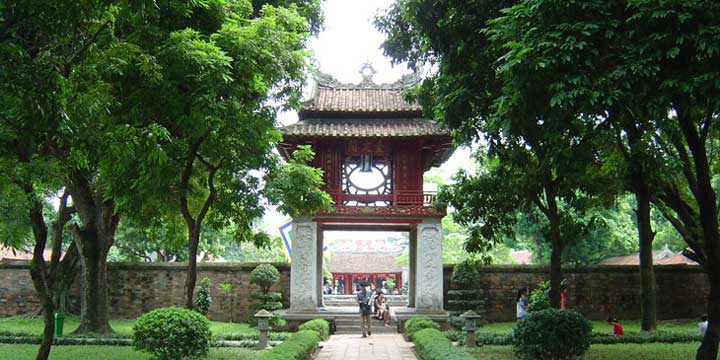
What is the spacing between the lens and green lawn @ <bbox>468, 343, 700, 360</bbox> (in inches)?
421

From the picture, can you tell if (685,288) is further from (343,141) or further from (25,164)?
(25,164)

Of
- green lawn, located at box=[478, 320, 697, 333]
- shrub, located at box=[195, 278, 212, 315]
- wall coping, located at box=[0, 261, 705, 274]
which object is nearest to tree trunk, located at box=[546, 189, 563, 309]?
green lawn, located at box=[478, 320, 697, 333]

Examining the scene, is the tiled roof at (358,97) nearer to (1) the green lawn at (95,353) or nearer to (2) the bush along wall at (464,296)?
(2) the bush along wall at (464,296)

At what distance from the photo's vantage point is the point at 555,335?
885 centimetres

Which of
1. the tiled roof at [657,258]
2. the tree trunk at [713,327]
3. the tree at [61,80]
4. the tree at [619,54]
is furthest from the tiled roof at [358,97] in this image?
the tiled roof at [657,258]

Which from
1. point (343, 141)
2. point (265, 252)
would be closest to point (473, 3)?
point (343, 141)

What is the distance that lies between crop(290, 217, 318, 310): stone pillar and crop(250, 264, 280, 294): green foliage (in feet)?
3.89

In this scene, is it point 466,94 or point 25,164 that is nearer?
point 25,164

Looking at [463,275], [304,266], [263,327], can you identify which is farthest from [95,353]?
[463,275]

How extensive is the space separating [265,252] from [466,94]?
28.2 meters

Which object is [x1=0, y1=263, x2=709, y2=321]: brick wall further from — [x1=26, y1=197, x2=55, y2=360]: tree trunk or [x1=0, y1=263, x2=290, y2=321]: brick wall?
[x1=26, y1=197, x2=55, y2=360]: tree trunk

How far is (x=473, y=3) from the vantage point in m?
9.52

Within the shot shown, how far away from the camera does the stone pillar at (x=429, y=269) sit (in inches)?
695

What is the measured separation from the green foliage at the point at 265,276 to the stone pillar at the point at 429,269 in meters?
4.37
